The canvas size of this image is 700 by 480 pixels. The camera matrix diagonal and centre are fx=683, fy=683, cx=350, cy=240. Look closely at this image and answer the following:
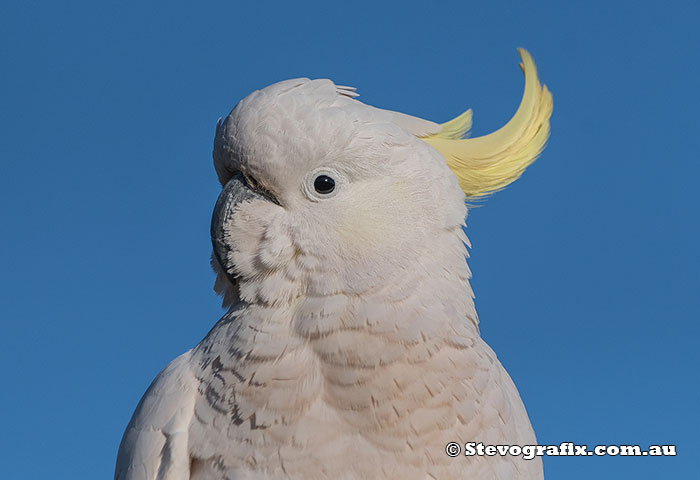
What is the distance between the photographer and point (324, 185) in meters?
1.75

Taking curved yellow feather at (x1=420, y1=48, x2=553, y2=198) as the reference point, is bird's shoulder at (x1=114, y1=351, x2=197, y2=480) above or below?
below

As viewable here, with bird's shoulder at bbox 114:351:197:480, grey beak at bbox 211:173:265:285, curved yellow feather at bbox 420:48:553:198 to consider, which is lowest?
bird's shoulder at bbox 114:351:197:480

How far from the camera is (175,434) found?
179cm

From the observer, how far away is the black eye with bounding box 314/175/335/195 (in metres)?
1.75

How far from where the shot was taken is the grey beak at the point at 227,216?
1786 millimetres

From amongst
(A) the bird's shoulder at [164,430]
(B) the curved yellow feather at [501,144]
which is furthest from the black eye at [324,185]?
(A) the bird's shoulder at [164,430]

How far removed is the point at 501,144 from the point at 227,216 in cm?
90

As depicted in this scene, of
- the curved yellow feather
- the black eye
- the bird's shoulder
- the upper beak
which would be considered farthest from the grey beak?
the curved yellow feather

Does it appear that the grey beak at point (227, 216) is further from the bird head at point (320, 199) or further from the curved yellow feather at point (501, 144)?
the curved yellow feather at point (501, 144)

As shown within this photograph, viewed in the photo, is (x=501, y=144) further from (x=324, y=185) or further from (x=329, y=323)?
(x=329, y=323)

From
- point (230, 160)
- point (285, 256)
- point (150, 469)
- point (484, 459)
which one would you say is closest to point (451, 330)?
point (484, 459)

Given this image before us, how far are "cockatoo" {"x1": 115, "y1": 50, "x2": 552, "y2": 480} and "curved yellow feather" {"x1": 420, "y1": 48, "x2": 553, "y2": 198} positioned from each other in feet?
0.76

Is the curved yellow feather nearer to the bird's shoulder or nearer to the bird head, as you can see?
the bird head

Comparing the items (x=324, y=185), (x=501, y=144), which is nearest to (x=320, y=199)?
(x=324, y=185)
